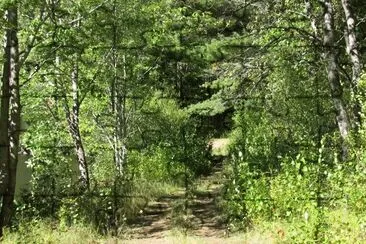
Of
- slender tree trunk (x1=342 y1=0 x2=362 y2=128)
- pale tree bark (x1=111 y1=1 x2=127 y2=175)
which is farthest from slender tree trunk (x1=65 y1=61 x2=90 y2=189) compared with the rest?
slender tree trunk (x1=342 y1=0 x2=362 y2=128)

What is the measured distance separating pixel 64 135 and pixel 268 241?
980cm

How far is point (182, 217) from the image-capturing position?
13484 mm

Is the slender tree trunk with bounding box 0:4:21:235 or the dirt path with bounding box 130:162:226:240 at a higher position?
the slender tree trunk with bounding box 0:4:21:235

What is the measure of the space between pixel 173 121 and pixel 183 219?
8049 mm

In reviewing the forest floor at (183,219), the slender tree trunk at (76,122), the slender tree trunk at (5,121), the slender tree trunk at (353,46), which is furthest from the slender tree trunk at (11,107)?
the slender tree trunk at (353,46)

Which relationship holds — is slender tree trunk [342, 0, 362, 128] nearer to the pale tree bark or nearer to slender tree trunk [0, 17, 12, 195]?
the pale tree bark

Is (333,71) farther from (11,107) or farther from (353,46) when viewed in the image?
(11,107)

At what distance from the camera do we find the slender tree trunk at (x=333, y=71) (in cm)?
1100

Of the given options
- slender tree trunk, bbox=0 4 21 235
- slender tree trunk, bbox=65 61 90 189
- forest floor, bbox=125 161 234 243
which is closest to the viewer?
slender tree trunk, bbox=0 4 21 235

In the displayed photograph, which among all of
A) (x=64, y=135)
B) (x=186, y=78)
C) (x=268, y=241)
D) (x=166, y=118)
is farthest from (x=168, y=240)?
(x=186, y=78)

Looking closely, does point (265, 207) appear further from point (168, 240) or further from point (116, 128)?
point (116, 128)

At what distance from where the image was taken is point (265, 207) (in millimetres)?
10055

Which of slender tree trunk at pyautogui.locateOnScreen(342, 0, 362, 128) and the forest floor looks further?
the forest floor

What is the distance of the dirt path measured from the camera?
39.5 feet
